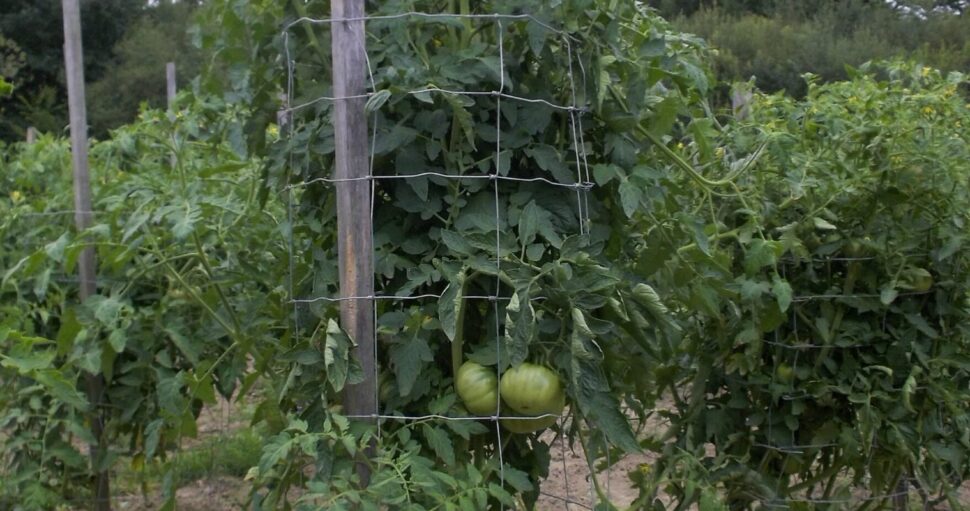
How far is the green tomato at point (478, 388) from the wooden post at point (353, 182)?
0.65 ft

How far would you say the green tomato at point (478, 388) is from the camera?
2.09 metres

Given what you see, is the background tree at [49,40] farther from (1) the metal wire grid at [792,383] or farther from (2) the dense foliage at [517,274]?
(1) the metal wire grid at [792,383]

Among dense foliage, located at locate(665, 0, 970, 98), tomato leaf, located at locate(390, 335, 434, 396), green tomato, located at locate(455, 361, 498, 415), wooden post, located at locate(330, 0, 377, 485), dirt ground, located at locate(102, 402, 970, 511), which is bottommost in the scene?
dirt ground, located at locate(102, 402, 970, 511)

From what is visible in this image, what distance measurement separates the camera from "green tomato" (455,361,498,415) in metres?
2.09

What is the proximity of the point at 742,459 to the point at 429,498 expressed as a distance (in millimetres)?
1478

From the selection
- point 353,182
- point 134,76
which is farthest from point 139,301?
point 134,76

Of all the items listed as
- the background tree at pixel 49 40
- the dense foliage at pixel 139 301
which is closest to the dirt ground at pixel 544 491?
the dense foliage at pixel 139 301

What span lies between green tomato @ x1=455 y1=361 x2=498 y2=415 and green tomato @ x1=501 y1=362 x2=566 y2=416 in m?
0.04

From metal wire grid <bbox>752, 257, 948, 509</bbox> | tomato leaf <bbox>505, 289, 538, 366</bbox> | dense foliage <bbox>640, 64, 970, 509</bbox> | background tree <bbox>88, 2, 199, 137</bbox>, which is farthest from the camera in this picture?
background tree <bbox>88, 2, 199, 137</bbox>

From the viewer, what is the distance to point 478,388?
2084 mm

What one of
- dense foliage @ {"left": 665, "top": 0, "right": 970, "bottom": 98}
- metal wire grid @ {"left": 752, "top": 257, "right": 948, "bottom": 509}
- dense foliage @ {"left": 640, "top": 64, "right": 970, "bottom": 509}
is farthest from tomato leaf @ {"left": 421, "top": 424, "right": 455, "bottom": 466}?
dense foliage @ {"left": 665, "top": 0, "right": 970, "bottom": 98}

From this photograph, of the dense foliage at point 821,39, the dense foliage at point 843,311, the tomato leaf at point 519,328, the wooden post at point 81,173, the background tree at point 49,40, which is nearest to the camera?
the tomato leaf at point 519,328

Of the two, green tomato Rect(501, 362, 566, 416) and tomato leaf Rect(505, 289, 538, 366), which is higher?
tomato leaf Rect(505, 289, 538, 366)

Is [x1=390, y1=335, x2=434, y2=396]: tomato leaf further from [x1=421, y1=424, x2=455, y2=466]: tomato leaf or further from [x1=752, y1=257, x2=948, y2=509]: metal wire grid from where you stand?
[x1=752, y1=257, x2=948, y2=509]: metal wire grid
